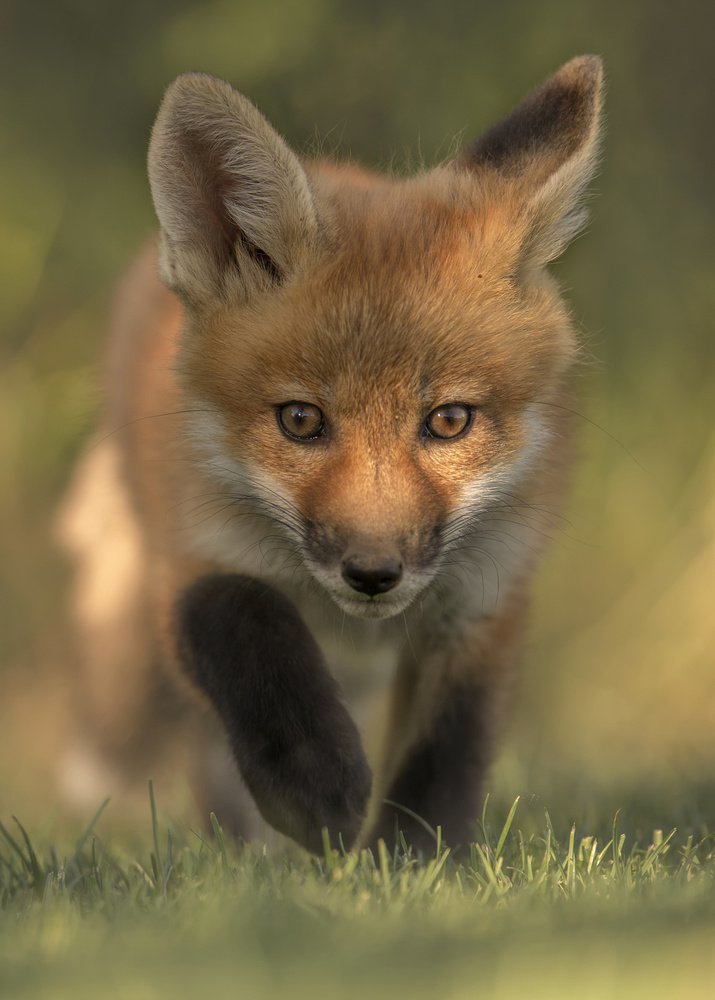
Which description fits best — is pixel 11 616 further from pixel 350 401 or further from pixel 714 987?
pixel 714 987

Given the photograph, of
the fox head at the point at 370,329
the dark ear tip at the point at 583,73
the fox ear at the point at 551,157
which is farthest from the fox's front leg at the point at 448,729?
the dark ear tip at the point at 583,73

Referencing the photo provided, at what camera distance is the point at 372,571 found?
194cm

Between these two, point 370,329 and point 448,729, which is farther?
point 448,729

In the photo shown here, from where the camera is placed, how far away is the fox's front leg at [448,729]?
242cm

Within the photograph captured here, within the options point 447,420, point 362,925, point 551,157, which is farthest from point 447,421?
point 362,925

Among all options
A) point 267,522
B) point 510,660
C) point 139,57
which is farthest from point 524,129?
point 139,57

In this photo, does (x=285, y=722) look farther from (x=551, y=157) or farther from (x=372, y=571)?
(x=551, y=157)

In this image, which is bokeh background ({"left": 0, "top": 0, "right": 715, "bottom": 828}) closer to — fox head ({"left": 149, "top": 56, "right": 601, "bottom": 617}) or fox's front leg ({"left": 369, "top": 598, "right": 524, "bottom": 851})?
fox's front leg ({"left": 369, "top": 598, "right": 524, "bottom": 851})

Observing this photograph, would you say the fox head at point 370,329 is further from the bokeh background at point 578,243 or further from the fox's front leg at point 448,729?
the bokeh background at point 578,243

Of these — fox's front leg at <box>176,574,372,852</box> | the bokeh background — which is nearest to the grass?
fox's front leg at <box>176,574,372,852</box>


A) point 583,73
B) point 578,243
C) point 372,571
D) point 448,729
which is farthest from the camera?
point 578,243

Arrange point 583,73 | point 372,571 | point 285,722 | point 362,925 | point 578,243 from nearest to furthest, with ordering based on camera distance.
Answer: point 362,925, point 372,571, point 285,722, point 583,73, point 578,243

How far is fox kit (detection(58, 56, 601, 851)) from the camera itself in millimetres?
2094

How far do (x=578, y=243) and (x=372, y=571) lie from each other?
3079 millimetres
